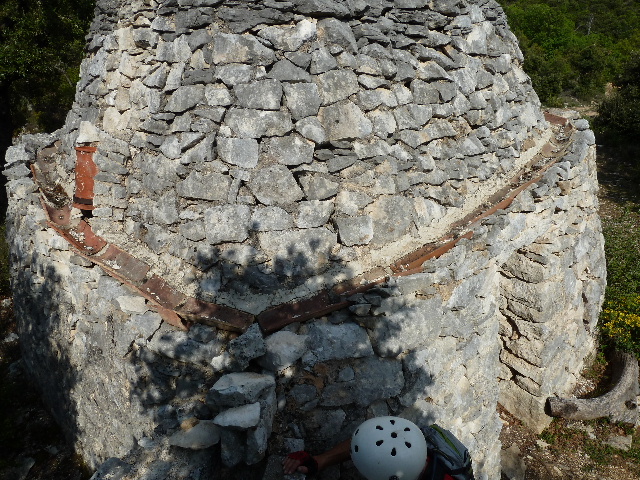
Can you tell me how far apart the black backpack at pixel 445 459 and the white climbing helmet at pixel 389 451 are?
0.38 ft

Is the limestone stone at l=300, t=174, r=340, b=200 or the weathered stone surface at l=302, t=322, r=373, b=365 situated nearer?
the weathered stone surface at l=302, t=322, r=373, b=365

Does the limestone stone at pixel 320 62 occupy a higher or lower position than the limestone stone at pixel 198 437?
higher

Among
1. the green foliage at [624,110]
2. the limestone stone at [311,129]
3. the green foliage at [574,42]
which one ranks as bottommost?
the green foliage at [574,42]

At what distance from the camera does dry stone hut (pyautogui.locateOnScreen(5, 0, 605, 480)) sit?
321 centimetres

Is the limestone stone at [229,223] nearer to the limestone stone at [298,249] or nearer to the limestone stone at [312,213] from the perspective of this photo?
the limestone stone at [298,249]

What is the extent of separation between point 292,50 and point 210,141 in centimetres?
86

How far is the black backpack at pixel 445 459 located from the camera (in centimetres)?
279

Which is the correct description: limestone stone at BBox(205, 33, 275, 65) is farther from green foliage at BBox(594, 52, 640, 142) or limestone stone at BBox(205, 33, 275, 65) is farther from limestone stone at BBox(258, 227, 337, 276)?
green foliage at BBox(594, 52, 640, 142)

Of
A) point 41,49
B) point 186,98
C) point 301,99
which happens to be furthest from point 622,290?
point 41,49

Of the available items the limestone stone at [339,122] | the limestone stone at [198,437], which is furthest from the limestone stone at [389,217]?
the limestone stone at [198,437]

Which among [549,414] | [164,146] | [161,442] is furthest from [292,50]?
[549,414]

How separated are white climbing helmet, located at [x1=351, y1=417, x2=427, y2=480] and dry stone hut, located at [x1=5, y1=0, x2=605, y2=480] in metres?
0.52

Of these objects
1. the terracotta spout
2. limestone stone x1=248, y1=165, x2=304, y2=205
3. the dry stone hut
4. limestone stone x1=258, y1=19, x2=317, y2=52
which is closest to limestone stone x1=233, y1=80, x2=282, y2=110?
the dry stone hut

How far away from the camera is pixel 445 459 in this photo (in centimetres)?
283
